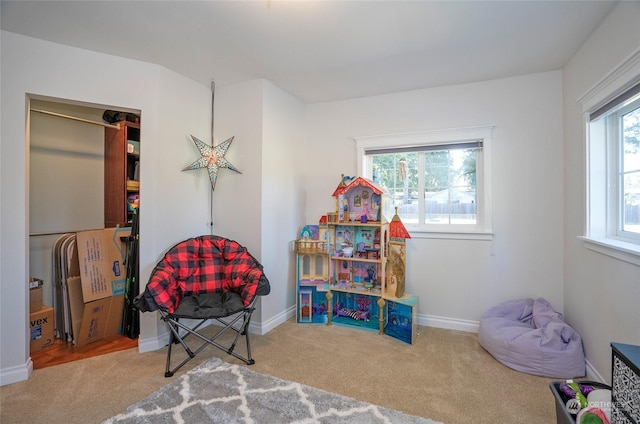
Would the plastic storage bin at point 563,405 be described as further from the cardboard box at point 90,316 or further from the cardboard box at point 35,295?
the cardboard box at point 35,295

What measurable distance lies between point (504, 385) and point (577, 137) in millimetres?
1978

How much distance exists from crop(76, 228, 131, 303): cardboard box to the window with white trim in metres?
4.07

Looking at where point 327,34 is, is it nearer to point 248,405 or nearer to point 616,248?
point 616,248

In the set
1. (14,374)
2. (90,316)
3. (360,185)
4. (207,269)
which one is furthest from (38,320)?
(360,185)

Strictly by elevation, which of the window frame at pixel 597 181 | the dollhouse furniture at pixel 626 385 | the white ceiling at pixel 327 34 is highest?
the white ceiling at pixel 327 34

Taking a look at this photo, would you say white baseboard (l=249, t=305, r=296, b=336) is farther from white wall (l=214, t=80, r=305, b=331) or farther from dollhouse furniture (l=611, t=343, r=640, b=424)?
dollhouse furniture (l=611, t=343, r=640, b=424)

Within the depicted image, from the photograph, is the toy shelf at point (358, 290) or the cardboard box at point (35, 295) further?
the toy shelf at point (358, 290)

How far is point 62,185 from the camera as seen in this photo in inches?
123

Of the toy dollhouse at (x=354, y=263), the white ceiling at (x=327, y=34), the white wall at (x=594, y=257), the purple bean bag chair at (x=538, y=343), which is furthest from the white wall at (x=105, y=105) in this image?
the white wall at (x=594, y=257)

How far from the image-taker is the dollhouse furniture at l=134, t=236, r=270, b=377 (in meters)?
2.26

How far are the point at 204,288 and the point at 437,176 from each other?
256cm

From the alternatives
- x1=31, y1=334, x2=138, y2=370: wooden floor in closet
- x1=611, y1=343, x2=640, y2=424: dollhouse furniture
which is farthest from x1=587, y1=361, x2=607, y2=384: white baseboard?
x1=31, y1=334, x2=138, y2=370: wooden floor in closet

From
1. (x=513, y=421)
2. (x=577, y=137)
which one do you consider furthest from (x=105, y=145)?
(x=577, y=137)

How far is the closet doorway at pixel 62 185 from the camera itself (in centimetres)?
290
